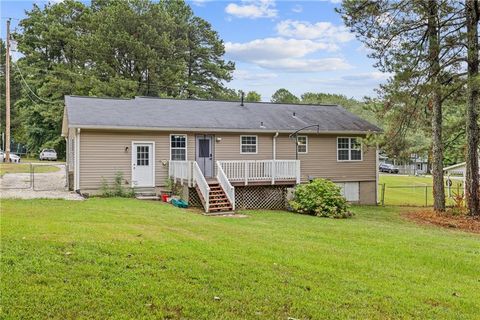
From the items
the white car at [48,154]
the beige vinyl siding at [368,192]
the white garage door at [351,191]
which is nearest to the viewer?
the white garage door at [351,191]

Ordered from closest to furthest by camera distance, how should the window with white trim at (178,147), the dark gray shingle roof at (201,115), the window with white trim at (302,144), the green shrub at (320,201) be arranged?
the green shrub at (320,201), the dark gray shingle roof at (201,115), the window with white trim at (178,147), the window with white trim at (302,144)

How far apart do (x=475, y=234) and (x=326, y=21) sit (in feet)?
33.5

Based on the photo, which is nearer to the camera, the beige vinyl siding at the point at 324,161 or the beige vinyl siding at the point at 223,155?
the beige vinyl siding at the point at 223,155

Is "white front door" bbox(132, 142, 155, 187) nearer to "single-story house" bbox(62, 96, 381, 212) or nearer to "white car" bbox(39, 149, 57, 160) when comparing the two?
"single-story house" bbox(62, 96, 381, 212)

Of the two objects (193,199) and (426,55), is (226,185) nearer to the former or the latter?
(193,199)

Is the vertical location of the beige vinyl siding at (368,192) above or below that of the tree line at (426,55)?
below

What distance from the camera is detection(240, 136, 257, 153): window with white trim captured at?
17.3 metres

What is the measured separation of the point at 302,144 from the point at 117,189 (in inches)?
332

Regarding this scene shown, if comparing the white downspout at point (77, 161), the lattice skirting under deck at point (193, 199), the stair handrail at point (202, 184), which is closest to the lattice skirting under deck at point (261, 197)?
the lattice skirting under deck at point (193, 199)

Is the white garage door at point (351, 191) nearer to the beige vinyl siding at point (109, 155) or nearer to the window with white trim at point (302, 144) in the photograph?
the window with white trim at point (302, 144)

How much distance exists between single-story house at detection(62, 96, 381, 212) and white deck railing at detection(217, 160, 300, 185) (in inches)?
1.5

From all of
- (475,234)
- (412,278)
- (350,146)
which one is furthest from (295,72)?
(412,278)

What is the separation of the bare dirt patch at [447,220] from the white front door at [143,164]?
33.5 ft

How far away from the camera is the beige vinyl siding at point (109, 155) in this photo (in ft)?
49.0
